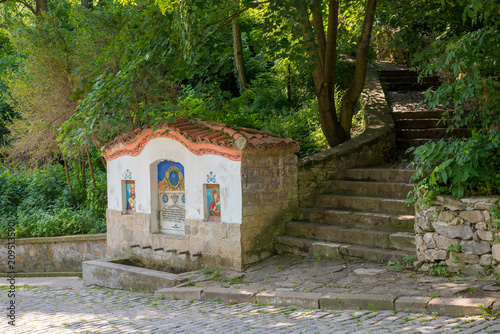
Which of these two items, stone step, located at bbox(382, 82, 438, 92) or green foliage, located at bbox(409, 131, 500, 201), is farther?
stone step, located at bbox(382, 82, 438, 92)

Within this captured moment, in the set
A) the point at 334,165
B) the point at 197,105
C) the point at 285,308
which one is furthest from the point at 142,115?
the point at 285,308

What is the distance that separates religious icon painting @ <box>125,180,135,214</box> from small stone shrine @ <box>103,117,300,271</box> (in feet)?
0.07

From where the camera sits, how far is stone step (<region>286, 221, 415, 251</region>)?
6.71 meters

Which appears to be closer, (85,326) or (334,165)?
(85,326)

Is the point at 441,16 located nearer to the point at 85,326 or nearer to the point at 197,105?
the point at 197,105

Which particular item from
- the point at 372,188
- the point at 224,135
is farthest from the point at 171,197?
the point at 372,188

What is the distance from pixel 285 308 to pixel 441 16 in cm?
621

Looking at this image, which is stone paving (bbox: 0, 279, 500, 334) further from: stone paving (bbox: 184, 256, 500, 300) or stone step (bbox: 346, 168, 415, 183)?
stone step (bbox: 346, 168, 415, 183)

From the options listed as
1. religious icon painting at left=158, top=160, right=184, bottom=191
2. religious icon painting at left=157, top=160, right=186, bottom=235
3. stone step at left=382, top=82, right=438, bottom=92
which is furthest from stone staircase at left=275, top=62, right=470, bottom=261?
stone step at left=382, top=82, right=438, bottom=92

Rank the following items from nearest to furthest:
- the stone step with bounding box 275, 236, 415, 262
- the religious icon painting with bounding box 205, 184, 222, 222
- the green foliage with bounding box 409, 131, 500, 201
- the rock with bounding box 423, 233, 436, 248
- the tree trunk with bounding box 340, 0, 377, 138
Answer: the green foliage with bounding box 409, 131, 500, 201
the rock with bounding box 423, 233, 436, 248
the stone step with bounding box 275, 236, 415, 262
the religious icon painting with bounding box 205, 184, 222, 222
the tree trunk with bounding box 340, 0, 377, 138

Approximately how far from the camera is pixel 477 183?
19.1 ft

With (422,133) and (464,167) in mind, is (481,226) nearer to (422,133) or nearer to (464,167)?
(464,167)

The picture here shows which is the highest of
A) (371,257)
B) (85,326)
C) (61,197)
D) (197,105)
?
(197,105)

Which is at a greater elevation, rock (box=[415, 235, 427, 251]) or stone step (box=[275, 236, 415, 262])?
rock (box=[415, 235, 427, 251])
